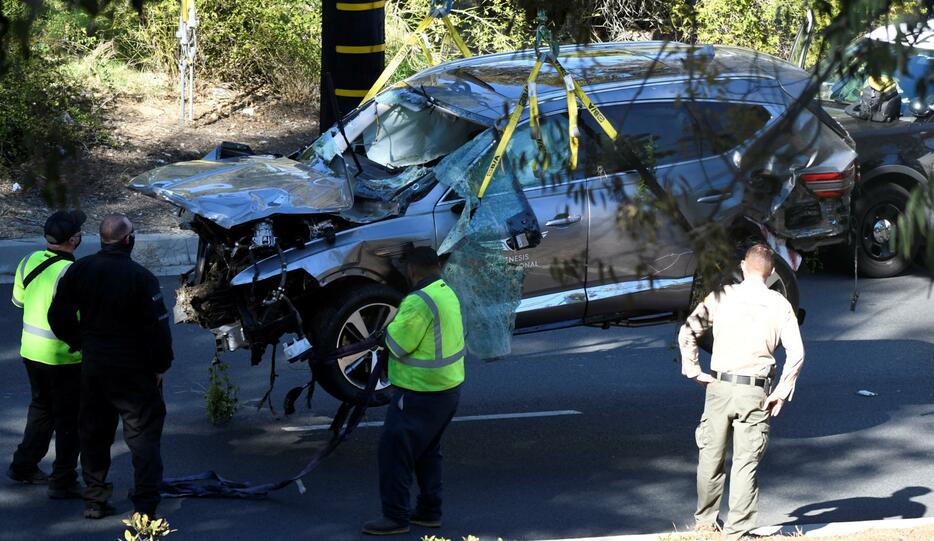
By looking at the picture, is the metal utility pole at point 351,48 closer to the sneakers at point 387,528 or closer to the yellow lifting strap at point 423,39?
the yellow lifting strap at point 423,39

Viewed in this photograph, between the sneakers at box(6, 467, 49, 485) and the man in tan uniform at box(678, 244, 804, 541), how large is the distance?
3.85 metres

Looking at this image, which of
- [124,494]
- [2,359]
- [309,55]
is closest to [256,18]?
[309,55]

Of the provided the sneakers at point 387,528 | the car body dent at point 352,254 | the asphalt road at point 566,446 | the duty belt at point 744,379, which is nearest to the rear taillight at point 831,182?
the asphalt road at point 566,446

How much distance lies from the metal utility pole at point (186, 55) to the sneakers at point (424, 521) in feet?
30.1

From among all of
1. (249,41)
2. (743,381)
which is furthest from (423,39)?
(249,41)

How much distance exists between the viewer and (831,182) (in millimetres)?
9094

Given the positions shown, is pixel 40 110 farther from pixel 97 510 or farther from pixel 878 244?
pixel 878 244

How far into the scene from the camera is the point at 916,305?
11766 millimetres

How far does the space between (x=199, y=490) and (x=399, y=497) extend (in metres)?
1.34

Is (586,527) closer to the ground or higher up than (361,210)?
closer to the ground

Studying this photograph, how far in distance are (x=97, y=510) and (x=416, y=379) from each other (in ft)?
6.37

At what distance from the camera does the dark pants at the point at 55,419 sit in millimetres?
7234

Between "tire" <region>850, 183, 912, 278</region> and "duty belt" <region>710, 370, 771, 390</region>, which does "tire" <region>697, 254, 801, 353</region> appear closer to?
"duty belt" <region>710, 370, 771, 390</region>

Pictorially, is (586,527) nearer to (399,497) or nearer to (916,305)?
(399,497)
